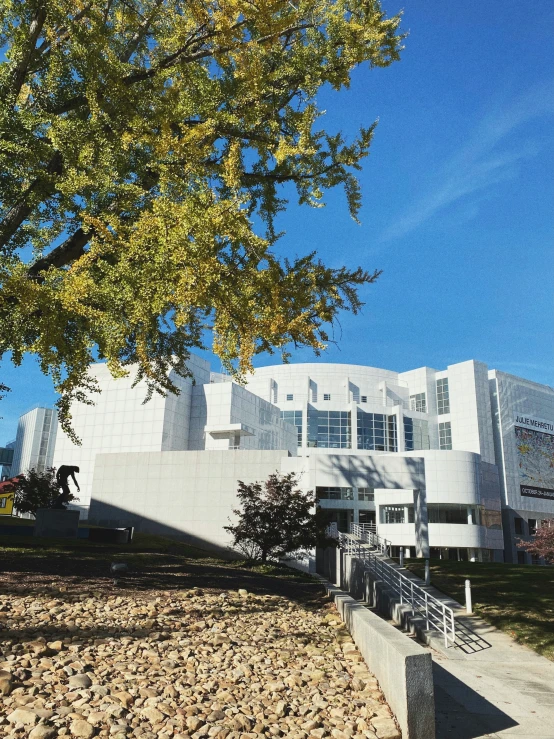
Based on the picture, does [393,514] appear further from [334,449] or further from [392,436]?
[392,436]

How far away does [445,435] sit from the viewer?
219 feet

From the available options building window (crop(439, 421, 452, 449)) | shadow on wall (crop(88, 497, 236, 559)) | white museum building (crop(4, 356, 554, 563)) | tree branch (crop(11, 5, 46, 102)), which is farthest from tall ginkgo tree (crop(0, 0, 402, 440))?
building window (crop(439, 421, 452, 449))

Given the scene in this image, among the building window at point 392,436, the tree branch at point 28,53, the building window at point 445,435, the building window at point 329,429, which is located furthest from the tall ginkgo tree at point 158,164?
the building window at point 445,435

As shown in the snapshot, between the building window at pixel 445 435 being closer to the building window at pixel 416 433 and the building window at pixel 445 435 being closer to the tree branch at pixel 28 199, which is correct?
the building window at pixel 416 433

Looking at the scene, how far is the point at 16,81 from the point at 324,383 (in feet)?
200

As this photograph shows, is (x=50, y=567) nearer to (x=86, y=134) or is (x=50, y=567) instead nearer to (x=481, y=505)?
(x=86, y=134)

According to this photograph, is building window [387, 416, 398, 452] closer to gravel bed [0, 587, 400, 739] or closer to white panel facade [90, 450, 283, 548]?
white panel facade [90, 450, 283, 548]

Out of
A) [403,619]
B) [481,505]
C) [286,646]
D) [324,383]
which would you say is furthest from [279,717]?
[324,383]

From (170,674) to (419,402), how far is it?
65.4 m

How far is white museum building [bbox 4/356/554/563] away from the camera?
3225 cm

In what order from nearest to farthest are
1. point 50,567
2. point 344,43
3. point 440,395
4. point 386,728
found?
point 386,728 < point 344,43 < point 50,567 < point 440,395

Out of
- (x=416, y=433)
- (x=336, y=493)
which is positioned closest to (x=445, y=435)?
(x=416, y=433)

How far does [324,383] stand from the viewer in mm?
68688

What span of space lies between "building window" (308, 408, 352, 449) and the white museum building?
0.16 m
